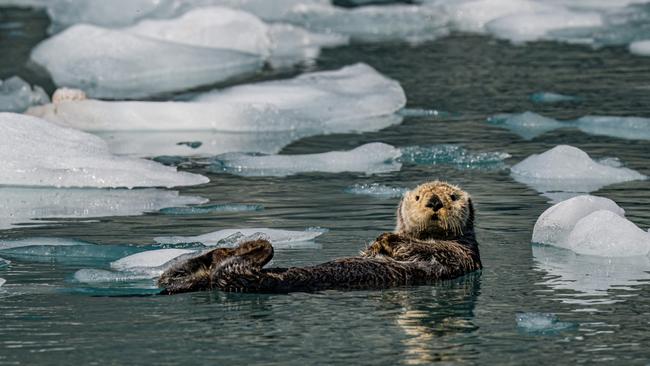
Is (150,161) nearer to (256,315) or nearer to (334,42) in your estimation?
(256,315)

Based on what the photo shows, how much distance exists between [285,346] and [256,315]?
15.5 inches

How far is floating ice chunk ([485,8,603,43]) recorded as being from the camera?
15.4 meters

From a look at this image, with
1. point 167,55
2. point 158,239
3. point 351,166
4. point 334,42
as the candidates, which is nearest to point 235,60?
point 167,55

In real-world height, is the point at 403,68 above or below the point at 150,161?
above

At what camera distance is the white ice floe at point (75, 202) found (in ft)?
23.1

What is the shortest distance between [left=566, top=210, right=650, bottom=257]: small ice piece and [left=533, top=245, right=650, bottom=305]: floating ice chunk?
40mm

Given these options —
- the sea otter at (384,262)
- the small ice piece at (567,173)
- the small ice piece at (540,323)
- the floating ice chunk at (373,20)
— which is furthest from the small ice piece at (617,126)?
the floating ice chunk at (373,20)

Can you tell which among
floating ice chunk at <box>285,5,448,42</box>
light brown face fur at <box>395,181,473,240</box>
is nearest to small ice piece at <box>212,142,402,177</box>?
light brown face fur at <box>395,181,473,240</box>

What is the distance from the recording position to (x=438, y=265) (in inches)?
212

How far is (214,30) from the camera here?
14.1m

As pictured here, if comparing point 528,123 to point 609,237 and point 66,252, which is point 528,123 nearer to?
point 609,237

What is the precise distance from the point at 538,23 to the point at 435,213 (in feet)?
33.9

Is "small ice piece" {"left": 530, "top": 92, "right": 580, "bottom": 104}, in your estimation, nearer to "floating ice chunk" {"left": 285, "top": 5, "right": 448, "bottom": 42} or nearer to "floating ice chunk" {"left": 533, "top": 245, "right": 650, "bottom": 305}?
"floating ice chunk" {"left": 285, "top": 5, "right": 448, "bottom": 42}

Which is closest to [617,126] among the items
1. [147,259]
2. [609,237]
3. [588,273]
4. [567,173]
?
[567,173]
